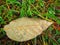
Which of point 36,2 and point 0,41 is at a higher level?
point 36,2

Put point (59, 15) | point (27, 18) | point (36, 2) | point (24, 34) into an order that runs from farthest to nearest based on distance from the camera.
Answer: point (59, 15), point (36, 2), point (27, 18), point (24, 34)

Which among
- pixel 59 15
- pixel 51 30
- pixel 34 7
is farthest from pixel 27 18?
pixel 59 15

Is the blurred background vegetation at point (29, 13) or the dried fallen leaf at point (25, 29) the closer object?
the dried fallen leaf at point (25, 29)

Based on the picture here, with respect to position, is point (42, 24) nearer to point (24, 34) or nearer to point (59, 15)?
A: point (24, 34)

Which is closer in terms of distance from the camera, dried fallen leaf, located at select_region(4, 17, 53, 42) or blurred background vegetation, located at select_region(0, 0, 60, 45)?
dried fallen leaf, located at select_region(4, 17, 53, 42)

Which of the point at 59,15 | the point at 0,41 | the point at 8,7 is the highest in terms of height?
the point at 8,7

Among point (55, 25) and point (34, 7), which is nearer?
point (34, 7)

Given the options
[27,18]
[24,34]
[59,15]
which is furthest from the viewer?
[59,15]

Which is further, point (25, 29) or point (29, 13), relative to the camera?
point (29, 13)
